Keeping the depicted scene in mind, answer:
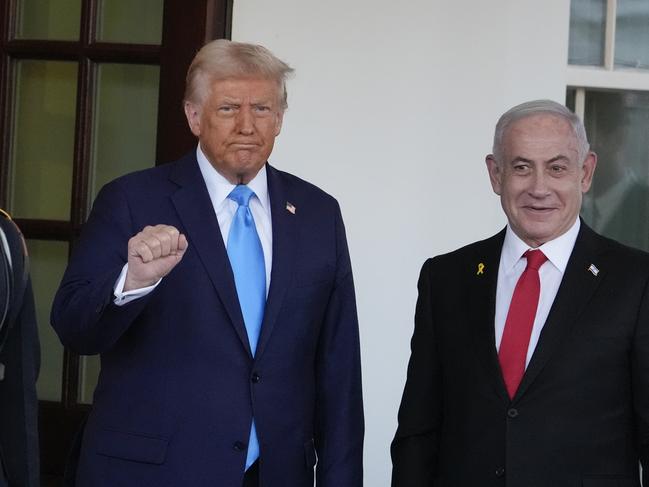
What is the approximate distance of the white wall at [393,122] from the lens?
4336 millimetres

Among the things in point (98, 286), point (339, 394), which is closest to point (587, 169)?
point (339, 394)

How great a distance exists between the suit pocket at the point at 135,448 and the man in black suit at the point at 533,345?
1.89 ft

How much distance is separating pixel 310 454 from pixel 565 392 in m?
0.67

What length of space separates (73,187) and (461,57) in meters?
1.44

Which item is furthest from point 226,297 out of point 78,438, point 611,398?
point 611,398

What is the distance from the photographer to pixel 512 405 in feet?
Answer: 9.12

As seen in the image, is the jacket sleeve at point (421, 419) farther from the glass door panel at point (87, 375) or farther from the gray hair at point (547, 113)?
the glass door panel at point (87, 375)

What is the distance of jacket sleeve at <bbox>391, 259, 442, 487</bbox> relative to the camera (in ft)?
9.77

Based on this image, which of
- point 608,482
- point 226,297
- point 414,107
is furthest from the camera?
point 414,107

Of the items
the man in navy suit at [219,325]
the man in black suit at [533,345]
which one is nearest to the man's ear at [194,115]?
the man in navy suit at [219,325]

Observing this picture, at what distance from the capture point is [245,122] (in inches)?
117

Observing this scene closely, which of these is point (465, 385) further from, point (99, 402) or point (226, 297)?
point (99, 402)

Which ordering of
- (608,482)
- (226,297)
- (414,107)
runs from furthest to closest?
1. (414,107)
2. (226,297)
3. (608,482)

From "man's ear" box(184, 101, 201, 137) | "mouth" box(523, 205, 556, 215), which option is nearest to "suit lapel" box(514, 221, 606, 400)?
"mouth" box(523, 205, 556, 215)
